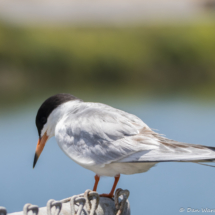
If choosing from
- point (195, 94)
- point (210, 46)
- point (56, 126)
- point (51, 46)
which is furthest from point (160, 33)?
point (56, 126)

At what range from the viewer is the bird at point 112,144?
7.63 feet

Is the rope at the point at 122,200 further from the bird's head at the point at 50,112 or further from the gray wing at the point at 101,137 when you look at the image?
the bird's head at the point at 50,112

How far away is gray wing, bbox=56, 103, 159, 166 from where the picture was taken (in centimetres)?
249

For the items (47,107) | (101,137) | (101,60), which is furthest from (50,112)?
(101,60)

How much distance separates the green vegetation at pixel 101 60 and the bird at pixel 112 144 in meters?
8.53

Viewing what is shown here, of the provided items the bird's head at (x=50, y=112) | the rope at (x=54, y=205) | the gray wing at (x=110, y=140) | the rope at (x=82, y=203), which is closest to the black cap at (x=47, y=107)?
the bird's head at (x=50, y=112)

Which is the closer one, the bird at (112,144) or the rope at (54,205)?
the rope at (54,205)

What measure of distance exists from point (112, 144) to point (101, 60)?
374 inches

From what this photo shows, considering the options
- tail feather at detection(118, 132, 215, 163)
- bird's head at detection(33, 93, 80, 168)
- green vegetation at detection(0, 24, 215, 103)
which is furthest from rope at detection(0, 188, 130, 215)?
green vegetation at detection(0, 24, 215, 103)

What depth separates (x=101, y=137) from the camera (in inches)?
103

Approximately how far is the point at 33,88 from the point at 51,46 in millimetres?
1573

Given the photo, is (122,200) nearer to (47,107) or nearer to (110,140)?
(110,140)

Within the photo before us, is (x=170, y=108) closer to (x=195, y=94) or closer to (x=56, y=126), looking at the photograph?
(x=195, y=94)

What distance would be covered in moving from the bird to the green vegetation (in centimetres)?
853
